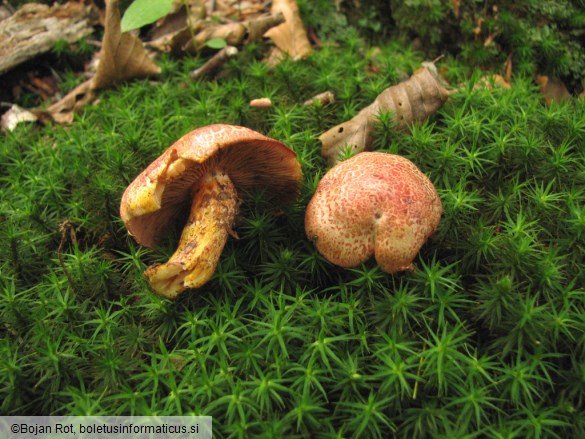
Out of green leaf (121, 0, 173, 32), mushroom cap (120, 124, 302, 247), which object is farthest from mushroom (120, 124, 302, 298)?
green leaf (121, 0, 173, 32)

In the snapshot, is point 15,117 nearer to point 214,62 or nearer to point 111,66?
point 111,66

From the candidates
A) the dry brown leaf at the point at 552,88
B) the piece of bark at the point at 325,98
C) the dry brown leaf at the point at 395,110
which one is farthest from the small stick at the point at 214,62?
the dry brown leaf at the point at 552,88

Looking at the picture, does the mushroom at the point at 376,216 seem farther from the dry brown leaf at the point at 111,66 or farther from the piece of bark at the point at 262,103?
the dry brown leaf at the point at 111,66

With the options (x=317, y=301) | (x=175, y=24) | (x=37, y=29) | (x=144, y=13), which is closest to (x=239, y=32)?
(x=175, y=24)

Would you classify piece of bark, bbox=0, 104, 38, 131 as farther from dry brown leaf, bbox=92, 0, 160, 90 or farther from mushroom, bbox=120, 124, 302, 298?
mushroom, bbox=120, 124, 302, 298

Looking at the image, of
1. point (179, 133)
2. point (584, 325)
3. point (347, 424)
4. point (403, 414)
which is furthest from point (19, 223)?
point (584, 325)
